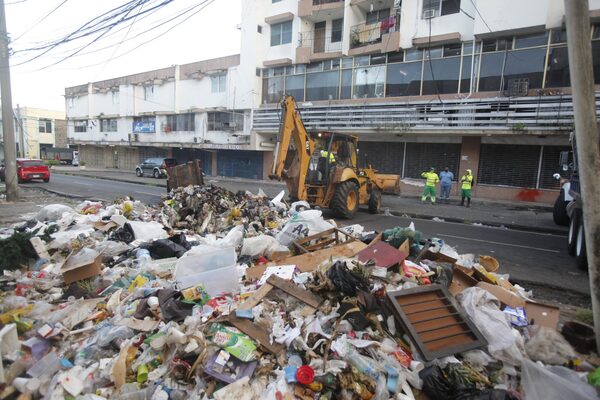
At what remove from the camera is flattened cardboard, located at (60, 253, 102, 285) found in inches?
167

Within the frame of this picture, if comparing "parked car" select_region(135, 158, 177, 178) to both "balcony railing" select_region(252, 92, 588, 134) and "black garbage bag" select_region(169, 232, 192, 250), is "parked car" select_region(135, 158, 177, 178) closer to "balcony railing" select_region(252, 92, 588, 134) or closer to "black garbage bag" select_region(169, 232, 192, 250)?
"balcony railing" select_region(252, 92, 588, 134)

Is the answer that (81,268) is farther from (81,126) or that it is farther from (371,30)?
(81,126)

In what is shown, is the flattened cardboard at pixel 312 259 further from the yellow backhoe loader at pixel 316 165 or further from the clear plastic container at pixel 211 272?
the yellow backhoe loader at pixel 316 165

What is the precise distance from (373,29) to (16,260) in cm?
1965

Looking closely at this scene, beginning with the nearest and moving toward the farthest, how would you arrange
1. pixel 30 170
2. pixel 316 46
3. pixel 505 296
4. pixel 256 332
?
1. pixel 256 332
2. pixel 505 296
3. pixel 30 170
4. pixel 316 46

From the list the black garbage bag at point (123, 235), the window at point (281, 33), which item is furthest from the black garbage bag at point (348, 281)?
the window at point (281, 33)

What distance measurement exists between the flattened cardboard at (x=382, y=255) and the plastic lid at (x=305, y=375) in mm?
1767

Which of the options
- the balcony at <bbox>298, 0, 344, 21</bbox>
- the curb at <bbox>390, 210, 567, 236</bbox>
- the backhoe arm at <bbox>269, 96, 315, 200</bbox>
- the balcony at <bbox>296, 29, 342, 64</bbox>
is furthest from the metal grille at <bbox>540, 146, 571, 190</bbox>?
the balcony at <bbox>298, 0, 344, 21</bbox>

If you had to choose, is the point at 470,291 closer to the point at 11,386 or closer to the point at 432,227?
the point at 11,386

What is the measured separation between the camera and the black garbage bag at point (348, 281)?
3.51 m

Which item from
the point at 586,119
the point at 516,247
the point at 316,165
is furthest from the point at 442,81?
the point at 586,119

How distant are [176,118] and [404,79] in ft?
65.8

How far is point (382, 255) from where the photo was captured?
14.2 feet

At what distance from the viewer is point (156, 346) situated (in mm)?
2861
